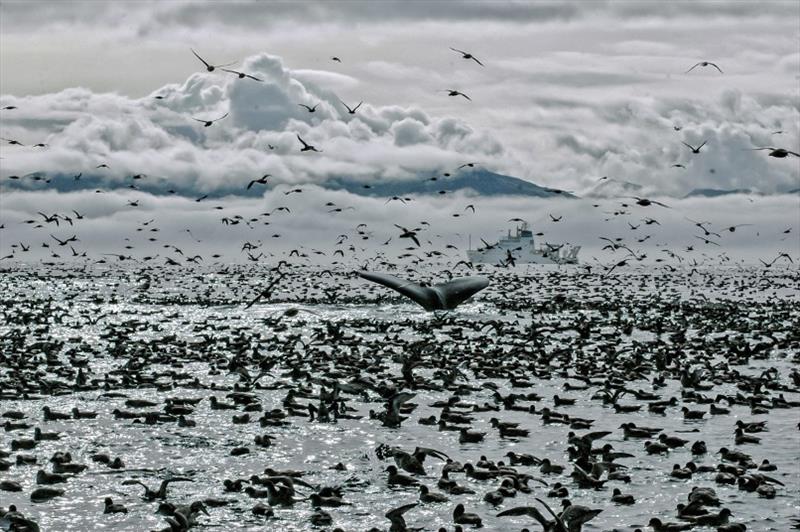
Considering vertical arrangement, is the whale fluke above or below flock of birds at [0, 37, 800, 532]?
above

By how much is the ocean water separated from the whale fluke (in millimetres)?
1179

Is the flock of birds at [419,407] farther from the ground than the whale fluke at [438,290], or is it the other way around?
the whale fluke at [438,290]

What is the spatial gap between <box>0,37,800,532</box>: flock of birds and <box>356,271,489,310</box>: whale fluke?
126 inches

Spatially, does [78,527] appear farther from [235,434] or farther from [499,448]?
[499,448]

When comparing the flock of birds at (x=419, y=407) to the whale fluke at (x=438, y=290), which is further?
the whale fluke at (x=438, y=290)

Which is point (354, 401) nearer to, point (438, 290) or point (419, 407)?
point (419, 407)

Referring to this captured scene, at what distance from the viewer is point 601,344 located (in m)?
50.1

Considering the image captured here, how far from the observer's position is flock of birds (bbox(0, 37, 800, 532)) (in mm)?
20422

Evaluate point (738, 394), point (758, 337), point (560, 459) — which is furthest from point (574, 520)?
point (758, 337)

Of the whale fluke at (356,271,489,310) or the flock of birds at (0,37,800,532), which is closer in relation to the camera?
the flock of birds at (0,37,800,532)

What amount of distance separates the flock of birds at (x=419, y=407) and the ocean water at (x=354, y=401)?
133 millimetres

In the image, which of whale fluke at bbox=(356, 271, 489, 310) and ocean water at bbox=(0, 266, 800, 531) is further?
whale fluke at bbox=(356, 271, 489, 310)

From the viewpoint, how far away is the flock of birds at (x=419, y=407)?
67.0 feet

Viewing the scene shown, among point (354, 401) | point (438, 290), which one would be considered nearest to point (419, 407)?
point (354, 401)
